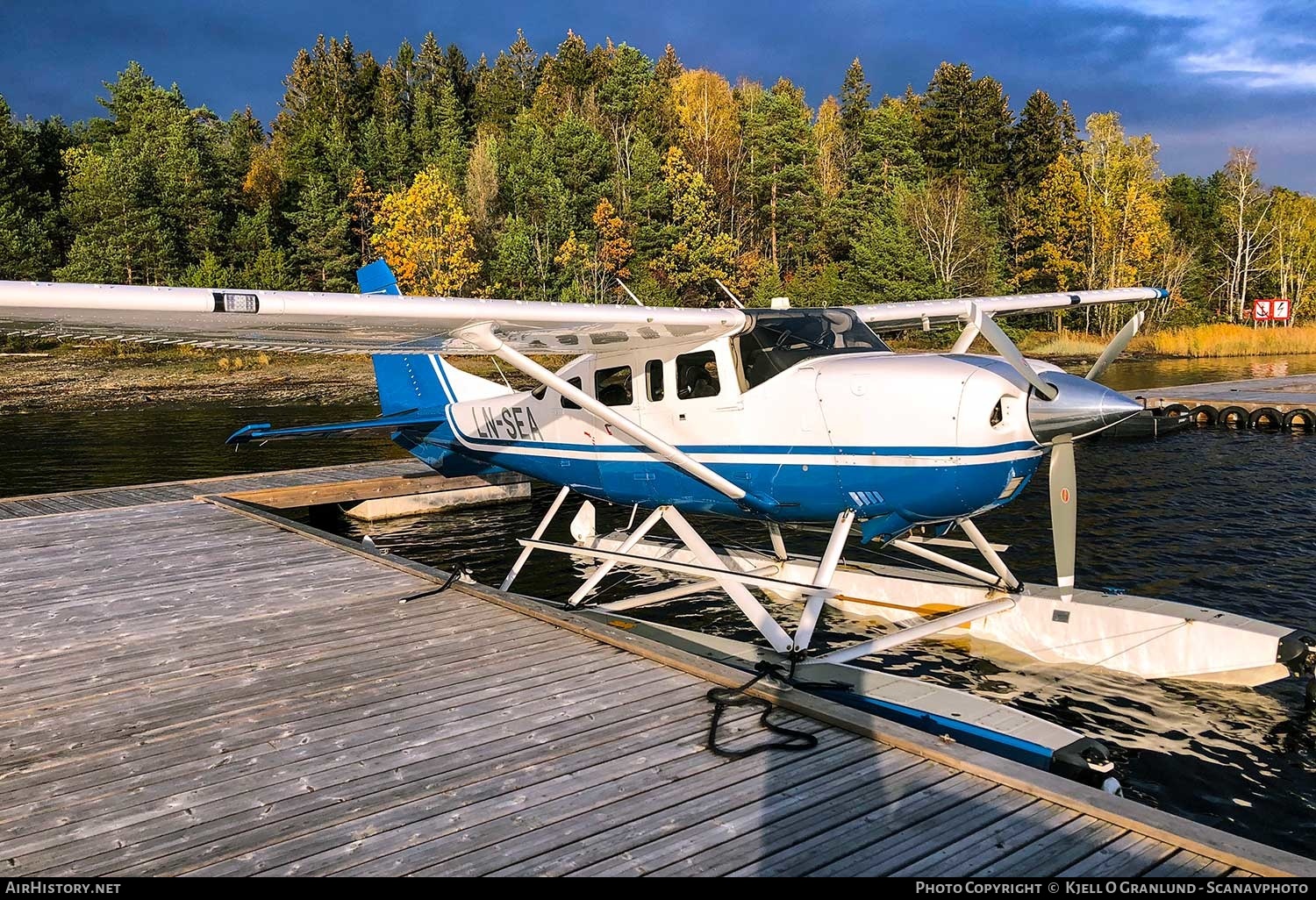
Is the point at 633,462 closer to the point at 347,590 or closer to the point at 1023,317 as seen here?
the point at 347,590

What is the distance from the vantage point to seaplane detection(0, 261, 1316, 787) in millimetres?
5629

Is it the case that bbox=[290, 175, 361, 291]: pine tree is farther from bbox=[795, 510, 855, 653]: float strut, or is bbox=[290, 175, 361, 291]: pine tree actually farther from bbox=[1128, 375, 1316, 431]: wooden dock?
bbox=[795, 510, 855, 653]: float strut

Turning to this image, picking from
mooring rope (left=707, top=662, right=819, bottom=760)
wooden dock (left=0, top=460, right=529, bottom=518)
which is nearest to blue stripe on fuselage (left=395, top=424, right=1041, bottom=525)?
mooring rope (left=707, top=662, right=819, bottom=760)

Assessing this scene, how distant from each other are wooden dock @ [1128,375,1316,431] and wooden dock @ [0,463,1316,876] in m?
17.9

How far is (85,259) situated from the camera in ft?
157

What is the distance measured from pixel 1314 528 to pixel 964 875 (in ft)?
37.0

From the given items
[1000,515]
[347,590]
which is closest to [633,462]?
[347,590]

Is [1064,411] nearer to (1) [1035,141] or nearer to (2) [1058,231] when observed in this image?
(2) [1058,231]

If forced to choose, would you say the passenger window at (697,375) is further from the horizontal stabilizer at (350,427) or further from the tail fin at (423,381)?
the horizontal stabilizer at (350,427)

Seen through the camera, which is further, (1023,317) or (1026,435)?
(1023,317)

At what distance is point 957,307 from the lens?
8.45 m

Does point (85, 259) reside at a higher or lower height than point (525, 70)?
lower

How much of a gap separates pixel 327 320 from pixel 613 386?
246 cm

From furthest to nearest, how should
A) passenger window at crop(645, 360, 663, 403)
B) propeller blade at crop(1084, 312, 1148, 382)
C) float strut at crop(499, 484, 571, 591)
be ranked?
1. float strut at crop(499, 484, 571, 591)
2. passenger window at crop(645, 360, 663, 403)
3. propeller blade at crop(1084, 312, 1148, 382)
